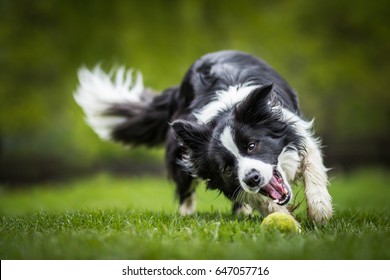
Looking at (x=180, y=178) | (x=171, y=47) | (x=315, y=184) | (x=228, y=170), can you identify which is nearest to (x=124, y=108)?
(x=180, y=178)

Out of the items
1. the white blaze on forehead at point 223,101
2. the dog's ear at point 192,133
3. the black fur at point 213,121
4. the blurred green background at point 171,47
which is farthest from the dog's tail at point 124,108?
the blurred green background at point 171,47

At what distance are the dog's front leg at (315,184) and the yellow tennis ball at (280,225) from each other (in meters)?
0.66

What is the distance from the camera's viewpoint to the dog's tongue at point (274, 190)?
4715 millimetres

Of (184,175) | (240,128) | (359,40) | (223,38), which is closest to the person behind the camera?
(240,128)

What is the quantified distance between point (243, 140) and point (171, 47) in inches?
534

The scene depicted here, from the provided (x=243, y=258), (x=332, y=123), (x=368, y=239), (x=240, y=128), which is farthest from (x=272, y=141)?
(x=332, y=123)

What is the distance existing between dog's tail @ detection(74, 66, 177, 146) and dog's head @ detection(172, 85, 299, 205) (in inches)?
84.6

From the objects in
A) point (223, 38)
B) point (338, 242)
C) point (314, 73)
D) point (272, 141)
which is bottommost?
point (338, 242)

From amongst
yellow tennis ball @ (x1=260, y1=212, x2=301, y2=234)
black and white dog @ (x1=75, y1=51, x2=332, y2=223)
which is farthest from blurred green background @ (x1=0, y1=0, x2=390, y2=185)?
yellow tennis ball @ (x1=260, y1=212, x2=301, y2=234)

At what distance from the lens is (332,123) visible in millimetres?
20812

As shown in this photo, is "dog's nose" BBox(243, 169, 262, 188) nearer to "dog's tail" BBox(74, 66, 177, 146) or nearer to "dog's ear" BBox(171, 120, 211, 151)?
"dog's ear" BBox(171, 120, 211, 151)

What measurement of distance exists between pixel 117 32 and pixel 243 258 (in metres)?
15.4

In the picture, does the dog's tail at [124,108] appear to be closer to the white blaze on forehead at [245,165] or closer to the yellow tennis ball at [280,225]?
the white blaze on forehead at [245,165]
